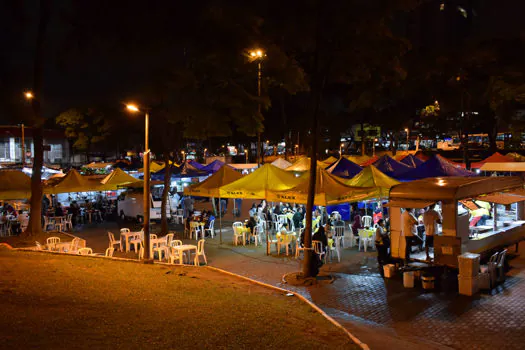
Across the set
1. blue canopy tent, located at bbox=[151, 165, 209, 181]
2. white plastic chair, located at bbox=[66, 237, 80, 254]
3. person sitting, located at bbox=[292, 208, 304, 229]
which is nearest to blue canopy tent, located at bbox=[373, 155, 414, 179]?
person sitting, located at bbox=[292, 208, 304, 229]

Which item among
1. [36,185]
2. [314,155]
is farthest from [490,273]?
[36,185]

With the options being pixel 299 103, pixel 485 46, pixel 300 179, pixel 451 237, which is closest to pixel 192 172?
pixel 300 179

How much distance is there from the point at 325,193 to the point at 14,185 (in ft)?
46.6

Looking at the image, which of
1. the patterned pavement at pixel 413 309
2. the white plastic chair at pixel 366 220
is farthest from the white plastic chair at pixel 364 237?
the white plastic chair at pixel 366 220

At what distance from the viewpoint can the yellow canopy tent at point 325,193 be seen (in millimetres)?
14086

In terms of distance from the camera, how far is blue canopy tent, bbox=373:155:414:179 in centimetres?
2009

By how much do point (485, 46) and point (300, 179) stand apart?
10715 mm

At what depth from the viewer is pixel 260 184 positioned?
1612 cm

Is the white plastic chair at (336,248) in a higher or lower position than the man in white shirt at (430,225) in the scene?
lower

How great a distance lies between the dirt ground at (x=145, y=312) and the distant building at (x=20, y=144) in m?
46.4

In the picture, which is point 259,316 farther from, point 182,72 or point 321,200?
point 182,72

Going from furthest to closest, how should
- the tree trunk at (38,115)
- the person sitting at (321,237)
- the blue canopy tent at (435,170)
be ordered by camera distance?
the blue canopy tent at (435,170) → the tree trunk at (38,115) → the person sitting at (321,237)

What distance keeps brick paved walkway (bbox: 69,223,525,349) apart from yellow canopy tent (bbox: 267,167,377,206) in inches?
76.6

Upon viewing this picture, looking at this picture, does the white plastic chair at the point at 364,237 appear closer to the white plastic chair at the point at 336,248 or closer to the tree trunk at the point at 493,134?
the white plastic chair at the point at 336,248
